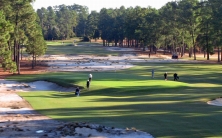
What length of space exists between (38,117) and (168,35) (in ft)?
342

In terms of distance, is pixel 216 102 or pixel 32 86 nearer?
pixel 216 102

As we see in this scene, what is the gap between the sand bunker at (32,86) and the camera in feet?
144

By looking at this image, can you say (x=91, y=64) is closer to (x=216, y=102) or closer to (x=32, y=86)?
(x=32, y=86)

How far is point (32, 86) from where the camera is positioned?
4725 centimetres

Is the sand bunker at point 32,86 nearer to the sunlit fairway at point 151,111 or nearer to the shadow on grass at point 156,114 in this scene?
the sunlit fairway at point 151,111

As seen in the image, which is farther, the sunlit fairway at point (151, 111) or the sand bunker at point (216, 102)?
the sand bunker at point (216, 102)

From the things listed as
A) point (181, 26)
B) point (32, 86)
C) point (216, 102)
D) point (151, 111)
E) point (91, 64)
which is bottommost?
point (32, 86)


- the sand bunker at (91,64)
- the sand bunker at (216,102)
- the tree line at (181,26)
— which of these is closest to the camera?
the sand bunker at (216,102)

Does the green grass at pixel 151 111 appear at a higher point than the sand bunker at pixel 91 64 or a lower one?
lower

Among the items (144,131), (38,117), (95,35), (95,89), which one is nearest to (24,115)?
(38,117)

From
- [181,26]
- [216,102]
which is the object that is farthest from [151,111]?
[181,26]

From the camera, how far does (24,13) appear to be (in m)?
66.8

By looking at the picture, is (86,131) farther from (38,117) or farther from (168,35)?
(168,35)

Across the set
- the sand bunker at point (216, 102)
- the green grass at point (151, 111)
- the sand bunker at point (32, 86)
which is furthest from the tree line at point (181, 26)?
the sand bunker at point (216, 102)
